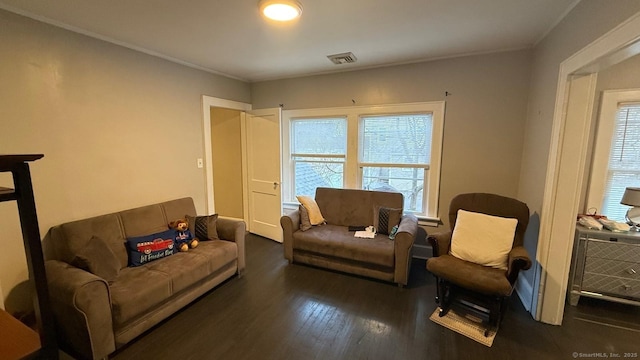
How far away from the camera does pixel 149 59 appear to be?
2945 mm

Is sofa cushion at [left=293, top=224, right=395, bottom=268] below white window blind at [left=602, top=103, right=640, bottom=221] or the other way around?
below

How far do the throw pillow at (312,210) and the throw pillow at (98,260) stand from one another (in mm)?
2019

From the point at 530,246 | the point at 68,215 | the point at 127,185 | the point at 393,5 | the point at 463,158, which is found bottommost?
the point at 530,246

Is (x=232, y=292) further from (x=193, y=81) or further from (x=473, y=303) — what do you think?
(x=193, y=81)

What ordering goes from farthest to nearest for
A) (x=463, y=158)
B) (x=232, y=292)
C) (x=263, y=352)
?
(x=463, y=158) → (x=232, y=292) → (x=263, y=352)

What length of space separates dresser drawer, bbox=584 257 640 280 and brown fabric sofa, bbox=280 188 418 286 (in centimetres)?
152

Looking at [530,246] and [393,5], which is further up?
[393,5]

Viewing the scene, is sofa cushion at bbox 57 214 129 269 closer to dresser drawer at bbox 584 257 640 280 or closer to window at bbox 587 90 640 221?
dresser drawer at bbox 584 257 640 280

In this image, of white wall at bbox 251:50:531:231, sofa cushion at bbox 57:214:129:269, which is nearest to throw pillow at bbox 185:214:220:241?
sofa cushion at bbox 57:214:129:269

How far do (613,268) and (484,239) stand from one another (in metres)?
1.12

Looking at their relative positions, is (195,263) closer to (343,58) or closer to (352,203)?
(352,203)

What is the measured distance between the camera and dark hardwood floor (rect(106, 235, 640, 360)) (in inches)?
77.5

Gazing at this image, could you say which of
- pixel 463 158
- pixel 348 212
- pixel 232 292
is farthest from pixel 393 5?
pixel 232 292

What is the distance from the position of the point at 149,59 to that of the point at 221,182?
8.00ft
